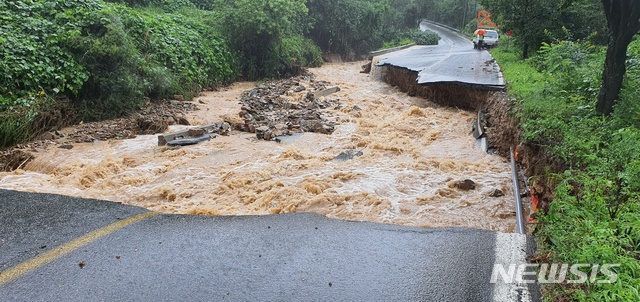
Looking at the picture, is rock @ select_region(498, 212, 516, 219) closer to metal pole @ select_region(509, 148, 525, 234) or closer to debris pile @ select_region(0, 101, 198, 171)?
metal pole @ select_region(509, 148, 525, 234)

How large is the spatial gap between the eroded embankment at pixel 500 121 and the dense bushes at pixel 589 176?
0.74 ft

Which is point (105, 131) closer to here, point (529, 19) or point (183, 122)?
point (183, 122)

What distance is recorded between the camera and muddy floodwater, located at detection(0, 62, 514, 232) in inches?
249

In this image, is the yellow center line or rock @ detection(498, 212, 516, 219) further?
rock @ detection(498, 212, 516, 219)

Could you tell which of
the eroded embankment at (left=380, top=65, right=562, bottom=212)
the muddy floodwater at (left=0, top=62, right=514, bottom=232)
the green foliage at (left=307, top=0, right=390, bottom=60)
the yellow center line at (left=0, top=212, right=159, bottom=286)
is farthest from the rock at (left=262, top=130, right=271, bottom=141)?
the green foliage at (left=307, top=0, right=390, bottom=60)

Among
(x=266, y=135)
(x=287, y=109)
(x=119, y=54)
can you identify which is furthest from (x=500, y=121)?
(x=119, y=54)

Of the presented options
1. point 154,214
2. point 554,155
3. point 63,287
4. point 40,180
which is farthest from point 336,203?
point 40,180

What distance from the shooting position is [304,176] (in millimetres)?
7797

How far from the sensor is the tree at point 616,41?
20.6 ft

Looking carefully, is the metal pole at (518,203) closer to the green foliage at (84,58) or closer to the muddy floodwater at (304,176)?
the muddy floodwater at (304,176)

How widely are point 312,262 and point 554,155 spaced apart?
3966 millimetres

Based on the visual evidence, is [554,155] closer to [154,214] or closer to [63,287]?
[154,214]

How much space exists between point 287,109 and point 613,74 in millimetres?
9985

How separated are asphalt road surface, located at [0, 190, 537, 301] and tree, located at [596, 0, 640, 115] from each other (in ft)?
12.1
